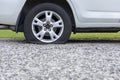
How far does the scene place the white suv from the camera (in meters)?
8.65

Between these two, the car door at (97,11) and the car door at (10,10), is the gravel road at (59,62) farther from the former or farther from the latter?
the car door at (97,11)

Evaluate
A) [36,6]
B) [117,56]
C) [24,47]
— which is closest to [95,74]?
[117,56]

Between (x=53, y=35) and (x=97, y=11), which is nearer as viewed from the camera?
(x=53, y=35)

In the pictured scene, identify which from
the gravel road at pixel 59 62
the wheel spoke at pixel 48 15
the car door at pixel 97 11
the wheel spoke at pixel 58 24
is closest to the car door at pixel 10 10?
the wheel spoke at pixel 48 15

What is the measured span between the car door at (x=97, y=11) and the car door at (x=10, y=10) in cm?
101

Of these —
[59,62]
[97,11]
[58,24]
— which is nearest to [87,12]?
[97,11]

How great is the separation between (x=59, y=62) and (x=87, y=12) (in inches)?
107

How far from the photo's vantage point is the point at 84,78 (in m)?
5.13

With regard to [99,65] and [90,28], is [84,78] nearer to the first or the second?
[99,65]

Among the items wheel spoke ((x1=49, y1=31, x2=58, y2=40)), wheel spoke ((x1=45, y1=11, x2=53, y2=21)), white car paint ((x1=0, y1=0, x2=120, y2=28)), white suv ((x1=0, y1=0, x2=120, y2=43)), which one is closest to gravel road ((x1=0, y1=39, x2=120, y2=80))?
wheel spoke ((x1=49, y1=31, x2=58, y2=40))

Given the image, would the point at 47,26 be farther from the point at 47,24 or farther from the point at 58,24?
the point at 58,24

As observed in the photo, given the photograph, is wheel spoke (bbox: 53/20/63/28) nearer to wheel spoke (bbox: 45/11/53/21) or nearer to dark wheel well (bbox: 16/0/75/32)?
wheel spoke (bbox: 45/11/53/21)

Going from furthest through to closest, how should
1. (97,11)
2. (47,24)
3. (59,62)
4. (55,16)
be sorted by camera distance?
(97,11), (55,16), (47,24), (59,62)

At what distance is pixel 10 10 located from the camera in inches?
341
